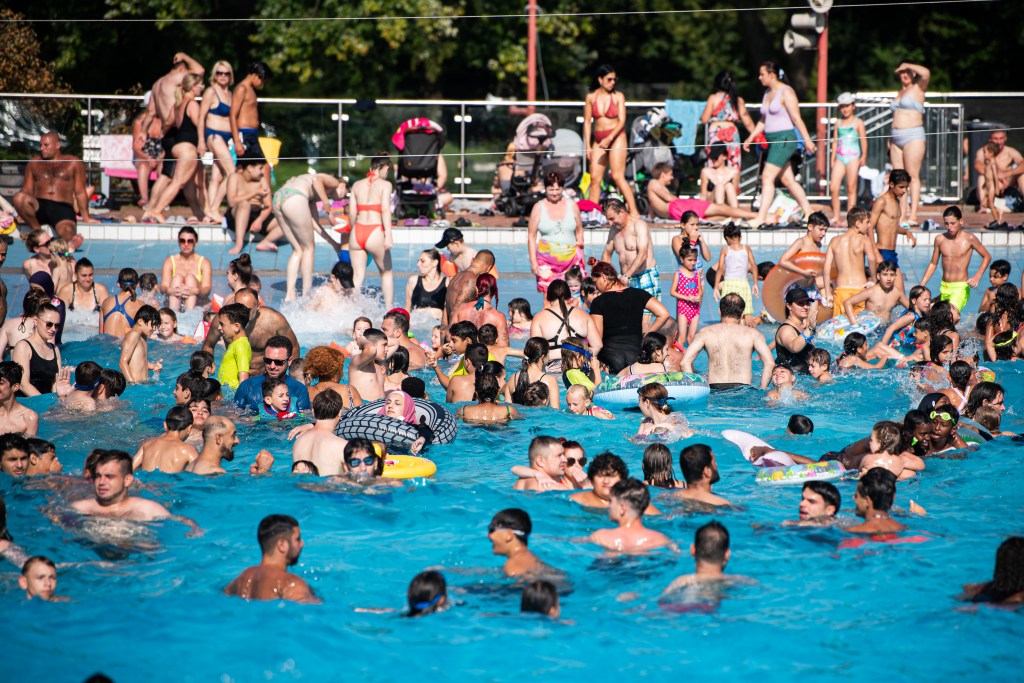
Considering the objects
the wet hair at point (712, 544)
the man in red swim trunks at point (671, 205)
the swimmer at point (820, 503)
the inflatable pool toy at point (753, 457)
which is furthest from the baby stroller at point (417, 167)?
the wet hair at point (712, 544)

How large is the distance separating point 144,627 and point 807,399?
6706 mm

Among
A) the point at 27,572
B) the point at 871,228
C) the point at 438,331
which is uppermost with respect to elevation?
the point at 871,228

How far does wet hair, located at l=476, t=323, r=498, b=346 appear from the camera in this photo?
1110 centimetres

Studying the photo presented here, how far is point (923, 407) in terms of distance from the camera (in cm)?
959

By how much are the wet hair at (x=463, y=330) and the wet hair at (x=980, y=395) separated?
167 inches

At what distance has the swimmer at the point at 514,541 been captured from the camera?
7078 millimetres

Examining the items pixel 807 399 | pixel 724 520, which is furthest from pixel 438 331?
pixel 724 520

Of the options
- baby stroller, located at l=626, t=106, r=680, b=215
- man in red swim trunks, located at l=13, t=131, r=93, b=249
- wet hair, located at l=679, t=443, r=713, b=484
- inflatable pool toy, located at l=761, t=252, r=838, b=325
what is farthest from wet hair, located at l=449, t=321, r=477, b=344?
man in red swim trunks, located at l=13, t=131, r=93, b=249

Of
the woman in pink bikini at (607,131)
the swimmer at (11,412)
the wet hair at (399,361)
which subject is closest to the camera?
the swimmer at (11,412)

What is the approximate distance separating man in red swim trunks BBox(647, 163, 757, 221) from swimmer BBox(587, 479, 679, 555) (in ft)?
29.1

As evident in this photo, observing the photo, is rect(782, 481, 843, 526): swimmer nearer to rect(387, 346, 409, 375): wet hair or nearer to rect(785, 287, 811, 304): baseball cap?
rect(387, 346, 409, 375): wet hair

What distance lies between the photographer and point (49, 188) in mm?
15297

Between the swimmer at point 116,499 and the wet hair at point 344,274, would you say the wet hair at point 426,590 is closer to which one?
the swimmer at point 116,499

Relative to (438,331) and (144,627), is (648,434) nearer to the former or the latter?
(438,331)
